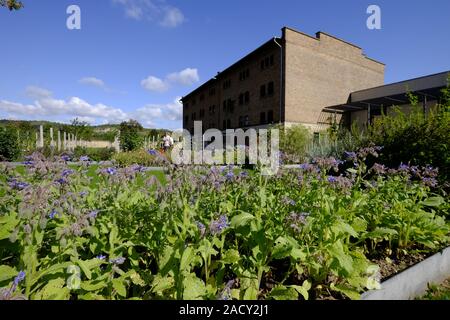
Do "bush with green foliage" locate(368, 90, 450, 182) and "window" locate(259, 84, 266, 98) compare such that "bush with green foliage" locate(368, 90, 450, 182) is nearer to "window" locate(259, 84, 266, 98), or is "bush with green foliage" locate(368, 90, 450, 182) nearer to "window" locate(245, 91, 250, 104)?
"window" locate(259, 84, 266, 98)

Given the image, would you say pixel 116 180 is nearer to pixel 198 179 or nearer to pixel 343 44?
pixel 198 179

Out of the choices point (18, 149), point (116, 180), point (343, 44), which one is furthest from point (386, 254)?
point (343, 44)

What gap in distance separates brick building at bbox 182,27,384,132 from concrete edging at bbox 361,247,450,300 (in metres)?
22.3

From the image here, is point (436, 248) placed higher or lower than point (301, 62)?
lower

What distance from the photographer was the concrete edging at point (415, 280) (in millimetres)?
2423

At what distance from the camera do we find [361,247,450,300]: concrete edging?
242 centimetres

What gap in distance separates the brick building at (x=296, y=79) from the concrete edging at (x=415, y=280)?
73.3 ft

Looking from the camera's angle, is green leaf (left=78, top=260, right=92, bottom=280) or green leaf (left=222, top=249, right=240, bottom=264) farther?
green leaf (left=222, top=249, right=240, bottom=264)

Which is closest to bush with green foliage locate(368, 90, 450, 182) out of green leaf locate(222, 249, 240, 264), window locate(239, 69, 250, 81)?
green leaf locate(222, 249, 240, 264)

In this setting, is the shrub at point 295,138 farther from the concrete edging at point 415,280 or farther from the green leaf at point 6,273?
the green leaf at point 6,273

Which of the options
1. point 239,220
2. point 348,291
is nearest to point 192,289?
point 239,220

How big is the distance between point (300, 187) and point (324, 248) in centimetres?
131

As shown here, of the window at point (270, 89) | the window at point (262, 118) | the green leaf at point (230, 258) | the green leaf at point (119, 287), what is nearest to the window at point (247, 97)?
the window at point (262, 118)

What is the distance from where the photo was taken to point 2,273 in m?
1.82
